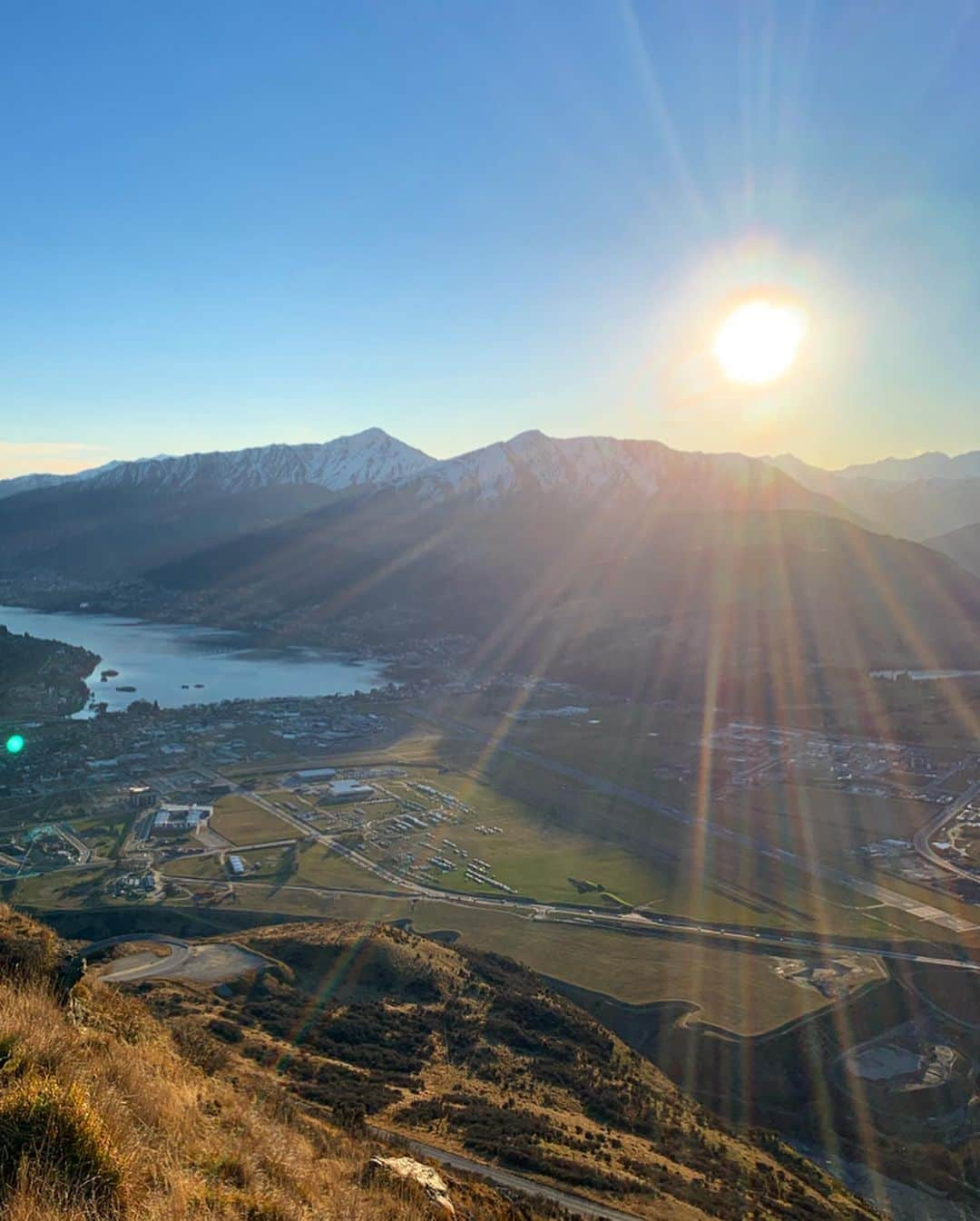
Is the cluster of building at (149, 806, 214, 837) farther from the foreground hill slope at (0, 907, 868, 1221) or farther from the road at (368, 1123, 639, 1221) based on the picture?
the road at (368, 1123, 639, 1221)

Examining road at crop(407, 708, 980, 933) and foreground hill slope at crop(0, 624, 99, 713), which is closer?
road at crop(407, 708, 980, 933)

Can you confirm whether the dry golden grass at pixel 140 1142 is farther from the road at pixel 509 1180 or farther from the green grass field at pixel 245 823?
the green grass field at pixel 245 823

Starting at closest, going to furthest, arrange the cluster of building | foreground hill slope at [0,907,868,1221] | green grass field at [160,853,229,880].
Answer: foreground hill slope at [0,907,868,1221] → green grass field at [160,853,229,880] → the cluster of building

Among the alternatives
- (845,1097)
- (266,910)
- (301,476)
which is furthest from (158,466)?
(845,1097)

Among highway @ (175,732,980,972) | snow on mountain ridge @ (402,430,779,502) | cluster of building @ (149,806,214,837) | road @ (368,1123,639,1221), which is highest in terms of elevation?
snow on mountain ridge @ (402,430,779,502)

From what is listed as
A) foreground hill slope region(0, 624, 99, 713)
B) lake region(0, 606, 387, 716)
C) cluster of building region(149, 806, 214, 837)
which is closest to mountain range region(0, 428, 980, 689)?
lake region(0, 606, 387, 716)

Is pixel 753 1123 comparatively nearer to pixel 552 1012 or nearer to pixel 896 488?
pixel 552 1012
